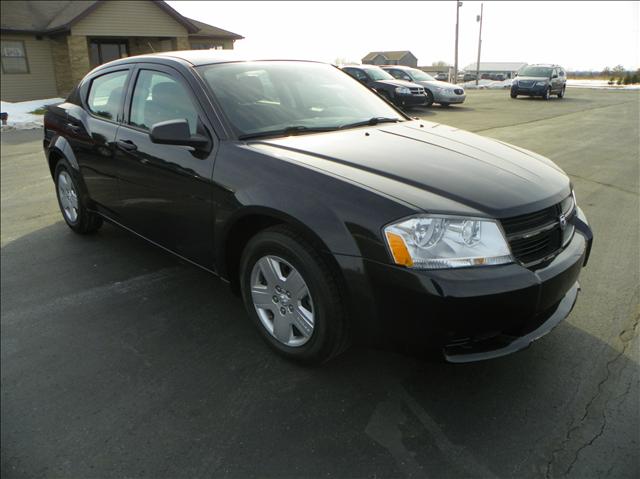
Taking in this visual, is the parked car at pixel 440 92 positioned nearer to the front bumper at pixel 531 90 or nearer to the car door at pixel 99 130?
the front bumper at pixel 531 90

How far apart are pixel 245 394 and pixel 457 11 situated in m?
37.5

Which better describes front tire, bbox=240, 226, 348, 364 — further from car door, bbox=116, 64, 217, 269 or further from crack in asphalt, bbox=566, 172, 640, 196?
crack in asphalt, bbox=566, 172, 640, 196

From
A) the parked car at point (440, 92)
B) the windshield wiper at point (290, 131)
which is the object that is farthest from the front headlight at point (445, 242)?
the parked car at point (440, 92)

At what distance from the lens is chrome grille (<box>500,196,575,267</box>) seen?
227 cm

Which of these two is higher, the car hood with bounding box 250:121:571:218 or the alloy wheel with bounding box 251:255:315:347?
the car hood with bounding box 250:121:571:218

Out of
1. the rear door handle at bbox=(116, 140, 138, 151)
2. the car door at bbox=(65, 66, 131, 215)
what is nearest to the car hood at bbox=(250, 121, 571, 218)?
the rear door handle at bbox=(116, 140, 138, 151)

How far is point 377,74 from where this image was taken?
18172 millimetres

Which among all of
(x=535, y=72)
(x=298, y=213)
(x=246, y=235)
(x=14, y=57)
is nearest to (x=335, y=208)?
(x=298, y=213)

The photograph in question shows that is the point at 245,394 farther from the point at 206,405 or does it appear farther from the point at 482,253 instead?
the point at 482,253

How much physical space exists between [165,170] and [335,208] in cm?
147

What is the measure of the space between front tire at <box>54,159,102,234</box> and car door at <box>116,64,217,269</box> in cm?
94

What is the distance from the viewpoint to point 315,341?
2.54 metres

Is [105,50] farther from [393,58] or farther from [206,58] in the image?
[393,58]

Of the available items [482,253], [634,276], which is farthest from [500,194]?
[634,276]
